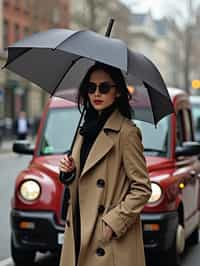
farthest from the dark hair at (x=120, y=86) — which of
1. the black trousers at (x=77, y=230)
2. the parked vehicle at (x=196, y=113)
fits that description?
the parked vehicle at (x=196, y=113)

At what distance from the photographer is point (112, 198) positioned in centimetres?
402

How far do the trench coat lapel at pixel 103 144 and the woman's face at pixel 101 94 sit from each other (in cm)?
9

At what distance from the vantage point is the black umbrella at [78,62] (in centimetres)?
426

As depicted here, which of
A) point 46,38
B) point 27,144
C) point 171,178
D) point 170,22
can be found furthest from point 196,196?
point 170,22

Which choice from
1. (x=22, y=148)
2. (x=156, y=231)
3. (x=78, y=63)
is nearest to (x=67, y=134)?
(x=22, y=148)

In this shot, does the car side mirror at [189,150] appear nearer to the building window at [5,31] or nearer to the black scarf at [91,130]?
the black scarf at [91,130]

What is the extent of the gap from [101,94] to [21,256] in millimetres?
3769

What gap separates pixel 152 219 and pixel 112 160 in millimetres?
2853

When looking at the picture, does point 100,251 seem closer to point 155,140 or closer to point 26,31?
point 155,140

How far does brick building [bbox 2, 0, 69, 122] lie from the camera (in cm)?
4878

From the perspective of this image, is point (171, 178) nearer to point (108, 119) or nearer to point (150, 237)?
point (150, 237)

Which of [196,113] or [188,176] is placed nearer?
[188,176]

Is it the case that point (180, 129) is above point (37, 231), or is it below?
above

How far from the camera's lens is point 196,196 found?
8.75m
